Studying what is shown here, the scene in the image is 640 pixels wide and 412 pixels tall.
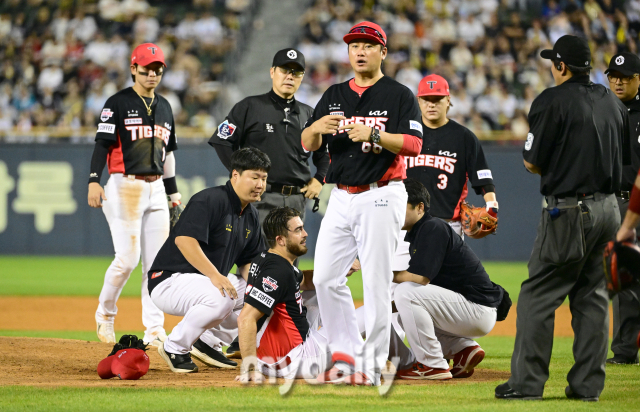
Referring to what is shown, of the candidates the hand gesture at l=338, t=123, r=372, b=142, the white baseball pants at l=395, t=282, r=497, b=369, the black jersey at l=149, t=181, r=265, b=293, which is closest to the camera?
the hand gesture at l=338, t=123, r=372, b=142

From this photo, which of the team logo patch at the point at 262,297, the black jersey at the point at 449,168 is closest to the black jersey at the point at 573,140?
the team logo patch at the point at 262,297

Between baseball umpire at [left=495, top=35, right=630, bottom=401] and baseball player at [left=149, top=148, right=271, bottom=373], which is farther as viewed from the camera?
baseball player at [left=149, top=148, right=271, bottom=373]

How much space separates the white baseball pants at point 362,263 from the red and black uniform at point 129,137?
8.58 feet

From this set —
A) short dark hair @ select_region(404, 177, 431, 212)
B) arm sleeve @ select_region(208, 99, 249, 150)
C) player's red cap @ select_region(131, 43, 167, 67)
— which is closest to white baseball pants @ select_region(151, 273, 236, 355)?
short dark hair @ select_region(404, 177, 431, 212)

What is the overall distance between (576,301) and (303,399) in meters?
1.76

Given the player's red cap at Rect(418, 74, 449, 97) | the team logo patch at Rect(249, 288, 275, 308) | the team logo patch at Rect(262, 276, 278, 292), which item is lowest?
the team logo patch at Rect(249, 288, 275, 308)

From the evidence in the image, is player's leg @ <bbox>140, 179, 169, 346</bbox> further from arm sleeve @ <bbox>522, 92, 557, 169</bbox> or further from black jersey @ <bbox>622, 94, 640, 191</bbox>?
black jersey @ <bbox>622, 94, 640, 191</bbox>

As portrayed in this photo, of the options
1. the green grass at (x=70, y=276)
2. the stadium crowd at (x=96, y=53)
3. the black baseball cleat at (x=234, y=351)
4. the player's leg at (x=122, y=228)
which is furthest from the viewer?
the stadium crowd at (x=96, y=53)

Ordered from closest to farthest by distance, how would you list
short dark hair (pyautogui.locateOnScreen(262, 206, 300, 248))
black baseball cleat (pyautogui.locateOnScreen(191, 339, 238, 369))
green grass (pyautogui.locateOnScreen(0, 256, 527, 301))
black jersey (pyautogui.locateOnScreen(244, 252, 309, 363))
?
black jersey (pyautogui.locateOnScreen(244, 252, 309, 363)) < short dark hair (pyautogui.locateOnScreen(262, 206, 300, 248)) < black baseball cleat (pyautogui.locateOnScreen(191, 339, 238, 369)) < green grass (pyautogui.locateOnScreen(0, 256, 527, 301))

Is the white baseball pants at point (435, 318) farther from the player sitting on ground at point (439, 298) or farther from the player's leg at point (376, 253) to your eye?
the player's leg at point (376, 253)

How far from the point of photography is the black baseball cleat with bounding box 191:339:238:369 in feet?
19.2

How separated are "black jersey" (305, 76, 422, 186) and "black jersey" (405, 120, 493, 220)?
168 centimetres

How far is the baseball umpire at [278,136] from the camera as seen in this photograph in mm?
6711

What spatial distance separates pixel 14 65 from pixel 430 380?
1568 cm
